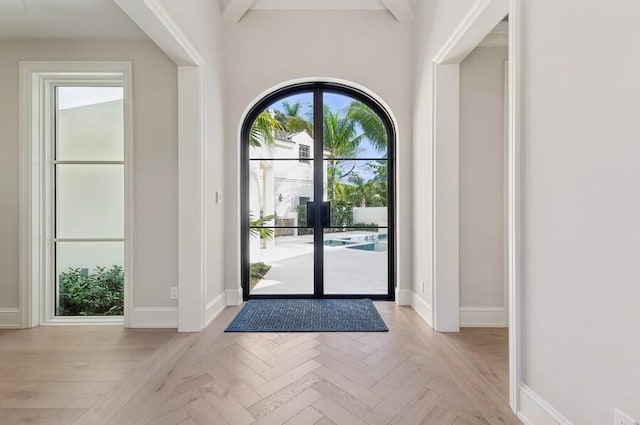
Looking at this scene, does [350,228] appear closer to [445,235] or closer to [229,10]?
[445,235]

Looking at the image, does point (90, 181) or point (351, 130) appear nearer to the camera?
point (90, 181)

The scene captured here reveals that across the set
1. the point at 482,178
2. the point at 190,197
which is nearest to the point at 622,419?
the point at 482,178

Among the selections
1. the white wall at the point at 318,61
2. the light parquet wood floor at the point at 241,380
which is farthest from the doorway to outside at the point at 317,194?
the light parquet wood floor at the point at 241,380

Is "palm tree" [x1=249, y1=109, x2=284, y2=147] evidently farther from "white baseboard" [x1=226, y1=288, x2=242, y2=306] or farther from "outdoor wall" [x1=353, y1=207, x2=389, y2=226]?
"white baseboard" [x1=226, y1=288, x2=242, y2=306]

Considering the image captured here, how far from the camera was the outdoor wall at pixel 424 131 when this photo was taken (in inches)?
112

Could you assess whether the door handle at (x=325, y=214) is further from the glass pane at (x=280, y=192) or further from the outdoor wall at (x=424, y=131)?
the outdoor wall at (x=424, y=131)

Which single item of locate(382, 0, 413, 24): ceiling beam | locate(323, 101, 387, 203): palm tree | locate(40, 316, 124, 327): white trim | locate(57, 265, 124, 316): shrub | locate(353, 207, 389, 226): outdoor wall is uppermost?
locate(382, 0, 413, 24): ceiling beam

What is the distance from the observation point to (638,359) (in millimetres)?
1096

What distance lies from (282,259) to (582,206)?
305cm

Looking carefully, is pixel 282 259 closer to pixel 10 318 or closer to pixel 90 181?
pixel 90 181

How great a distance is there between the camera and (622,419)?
1146 millimetres

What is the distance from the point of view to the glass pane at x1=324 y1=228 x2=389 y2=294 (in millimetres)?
3861

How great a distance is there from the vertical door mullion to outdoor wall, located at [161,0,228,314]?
0.99 m

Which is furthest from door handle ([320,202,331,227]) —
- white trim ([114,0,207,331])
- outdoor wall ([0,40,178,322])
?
outdoor wall ([0,40,178,322])
